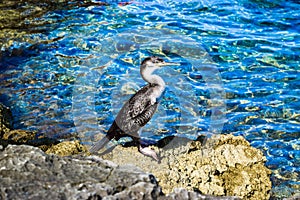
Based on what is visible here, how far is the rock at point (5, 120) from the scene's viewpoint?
5.98 m

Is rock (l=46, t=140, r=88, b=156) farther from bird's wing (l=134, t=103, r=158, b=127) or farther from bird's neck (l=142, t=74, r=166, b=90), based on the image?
bird's neck (l=142, t=74, r=166, b=90)

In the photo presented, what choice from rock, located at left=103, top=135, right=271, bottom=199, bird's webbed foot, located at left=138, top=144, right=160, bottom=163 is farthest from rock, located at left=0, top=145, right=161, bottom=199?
bird's webbed foot, located at left=138, top=144, right=160, bottom=163

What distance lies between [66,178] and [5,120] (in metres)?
3.43

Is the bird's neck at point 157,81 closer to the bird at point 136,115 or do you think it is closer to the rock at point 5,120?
the bird at point 136,115

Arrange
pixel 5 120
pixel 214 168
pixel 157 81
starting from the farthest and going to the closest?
pixel 5 120 < pixel 157 81 < pixel 214 168

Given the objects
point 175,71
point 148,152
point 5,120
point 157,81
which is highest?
point 157,81

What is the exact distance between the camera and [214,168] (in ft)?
14.6

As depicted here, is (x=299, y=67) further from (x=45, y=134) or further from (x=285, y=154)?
(x=45, y=134)

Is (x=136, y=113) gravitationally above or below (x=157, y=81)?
below

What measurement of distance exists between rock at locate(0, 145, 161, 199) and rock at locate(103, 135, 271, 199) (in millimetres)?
1072

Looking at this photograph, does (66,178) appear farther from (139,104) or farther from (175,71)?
(175,71)

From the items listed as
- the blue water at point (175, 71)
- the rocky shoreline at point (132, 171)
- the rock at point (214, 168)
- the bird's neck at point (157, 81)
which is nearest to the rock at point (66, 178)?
the rocky shoreline at point (132, 171)

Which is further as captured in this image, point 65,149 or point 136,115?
point 136,115

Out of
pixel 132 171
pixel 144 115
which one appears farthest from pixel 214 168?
pixel 132 171
